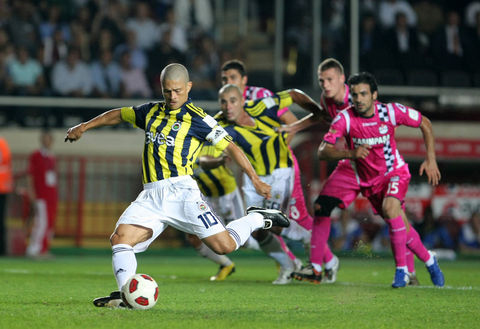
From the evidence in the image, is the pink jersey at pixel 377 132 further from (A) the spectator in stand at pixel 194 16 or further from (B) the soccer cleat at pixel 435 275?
(A) the spectator in stand at pixel 194 16

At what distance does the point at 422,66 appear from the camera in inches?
→ 689

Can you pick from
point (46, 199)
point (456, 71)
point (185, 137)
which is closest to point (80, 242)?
point (46, 199)

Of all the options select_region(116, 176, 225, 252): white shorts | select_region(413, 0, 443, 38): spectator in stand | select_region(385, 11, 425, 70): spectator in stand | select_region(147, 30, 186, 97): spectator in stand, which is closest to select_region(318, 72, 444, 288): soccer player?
select_region(116, 176, 225, 252): white shorts

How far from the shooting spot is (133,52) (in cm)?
1697

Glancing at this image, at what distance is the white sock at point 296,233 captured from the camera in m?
9.04

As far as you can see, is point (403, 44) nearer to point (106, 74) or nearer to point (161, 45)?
point (161, 45)

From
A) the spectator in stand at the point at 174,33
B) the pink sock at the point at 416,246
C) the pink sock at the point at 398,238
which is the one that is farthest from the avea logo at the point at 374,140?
the spectator in stand at the point at 174,33

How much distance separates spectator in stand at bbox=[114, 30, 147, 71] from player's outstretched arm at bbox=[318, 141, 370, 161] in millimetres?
9456

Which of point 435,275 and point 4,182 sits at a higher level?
point 4,182

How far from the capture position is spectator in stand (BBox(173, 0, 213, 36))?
18.3 m

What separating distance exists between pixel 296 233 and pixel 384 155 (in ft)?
4.79

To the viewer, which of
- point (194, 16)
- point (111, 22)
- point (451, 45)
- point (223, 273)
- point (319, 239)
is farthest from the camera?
point (194, 16)

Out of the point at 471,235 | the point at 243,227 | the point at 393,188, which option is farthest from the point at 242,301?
the point at 471,235

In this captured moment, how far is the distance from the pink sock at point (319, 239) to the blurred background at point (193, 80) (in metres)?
6.35
